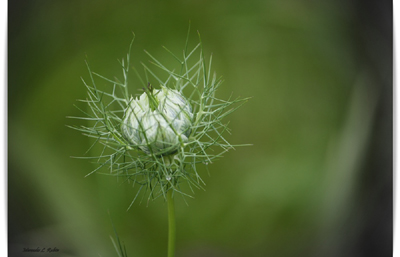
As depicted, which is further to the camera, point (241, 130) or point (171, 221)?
point (241, 130)

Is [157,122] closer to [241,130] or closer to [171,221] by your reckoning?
[171,221]

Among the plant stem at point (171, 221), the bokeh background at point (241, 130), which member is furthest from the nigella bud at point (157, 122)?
the bokeh background at point (241, 130)

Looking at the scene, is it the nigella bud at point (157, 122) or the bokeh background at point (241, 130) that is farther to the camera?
the bokeh background at point (241, 130)

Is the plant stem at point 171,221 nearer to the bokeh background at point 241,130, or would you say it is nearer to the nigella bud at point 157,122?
the nigella bud at point 157,122

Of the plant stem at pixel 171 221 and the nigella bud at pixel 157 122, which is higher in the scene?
the nigella bud at pixel 157 122

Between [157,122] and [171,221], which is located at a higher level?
[157,122]

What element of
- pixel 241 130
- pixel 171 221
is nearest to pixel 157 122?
pixel 171 221

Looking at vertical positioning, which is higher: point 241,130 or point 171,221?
point 241,130
